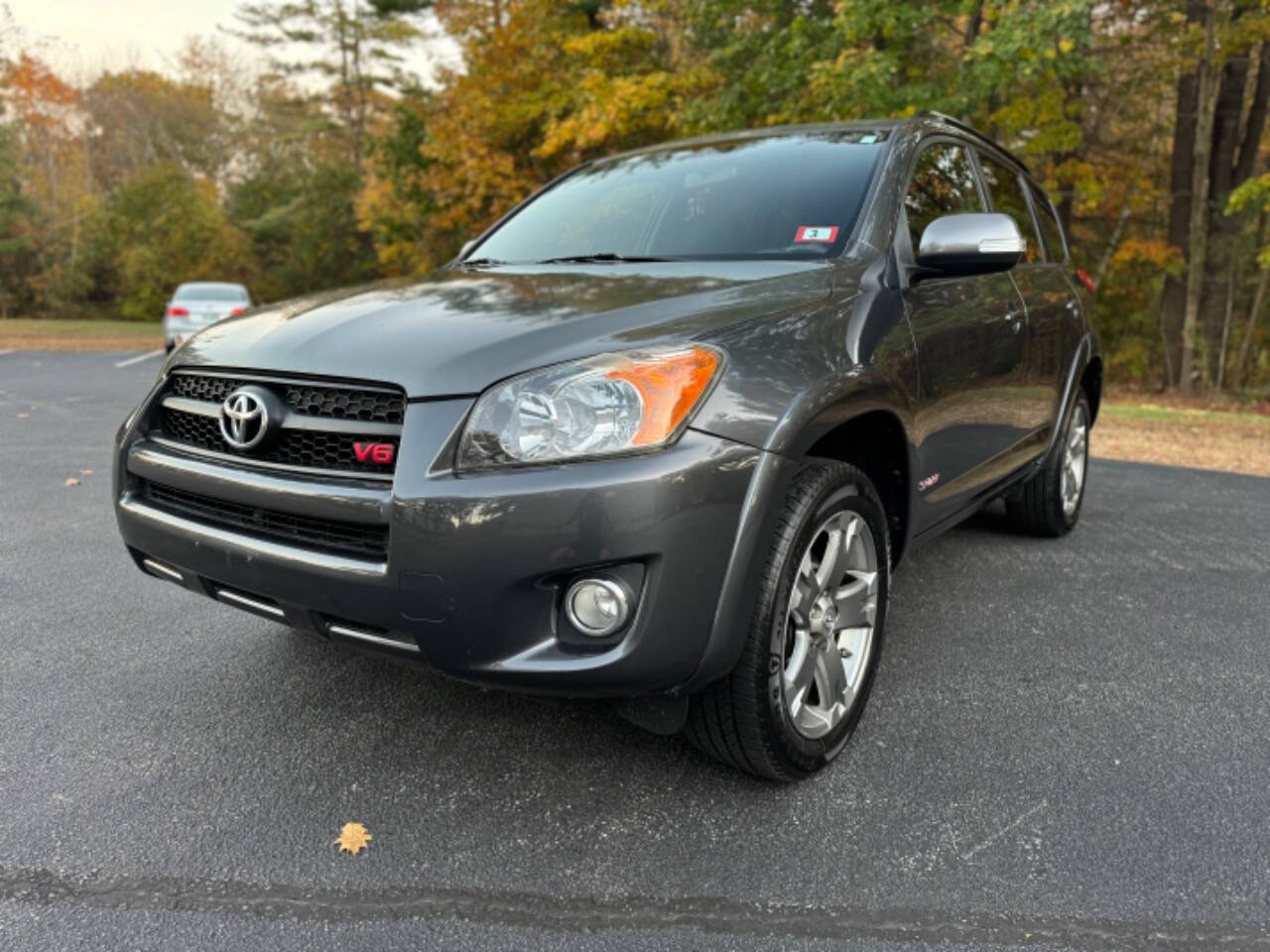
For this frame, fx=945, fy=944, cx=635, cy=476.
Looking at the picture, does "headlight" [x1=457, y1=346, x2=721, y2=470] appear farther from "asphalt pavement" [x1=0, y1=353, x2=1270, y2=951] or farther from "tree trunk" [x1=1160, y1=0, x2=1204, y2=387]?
"tree trunk" [x1=1160, y1=0, x2=1204, y2=387]

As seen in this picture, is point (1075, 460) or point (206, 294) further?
point (206, 294)

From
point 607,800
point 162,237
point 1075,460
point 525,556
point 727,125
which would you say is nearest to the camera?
point 525,556

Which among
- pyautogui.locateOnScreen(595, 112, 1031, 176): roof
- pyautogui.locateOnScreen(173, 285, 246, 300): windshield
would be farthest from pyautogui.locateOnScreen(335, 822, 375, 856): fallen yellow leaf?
pyautogui.locateOnScreen(173, 285, 246, 300): windshield

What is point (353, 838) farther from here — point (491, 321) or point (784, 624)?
point (491, 321)

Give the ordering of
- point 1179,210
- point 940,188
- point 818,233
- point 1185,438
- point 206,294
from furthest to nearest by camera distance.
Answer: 1. point 206,294
2. point 1179,210
3. point 1185,438
4. point 940,188
5. point 818,233

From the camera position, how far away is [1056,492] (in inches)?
178

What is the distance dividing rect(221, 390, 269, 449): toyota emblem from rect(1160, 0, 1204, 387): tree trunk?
53.8ft

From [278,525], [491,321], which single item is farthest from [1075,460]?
[278,525]

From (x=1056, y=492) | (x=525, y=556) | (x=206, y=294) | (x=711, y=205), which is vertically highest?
(x=711, y=205)

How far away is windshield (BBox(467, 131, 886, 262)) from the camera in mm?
2926

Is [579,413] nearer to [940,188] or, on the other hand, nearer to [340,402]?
[340,402]

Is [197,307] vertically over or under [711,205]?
under

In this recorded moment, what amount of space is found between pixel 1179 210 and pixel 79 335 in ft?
87.0

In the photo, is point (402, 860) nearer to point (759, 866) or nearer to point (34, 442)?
point (759, 866)
